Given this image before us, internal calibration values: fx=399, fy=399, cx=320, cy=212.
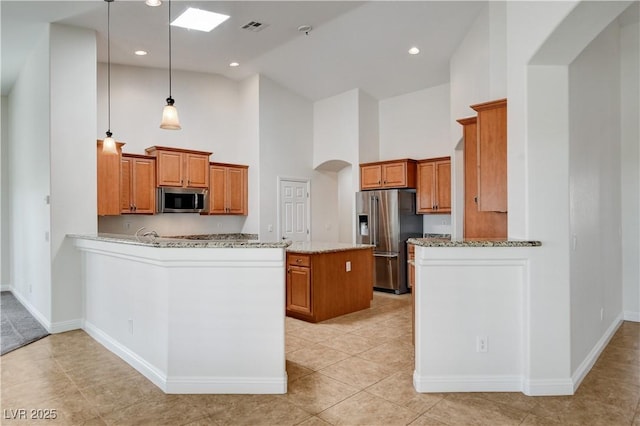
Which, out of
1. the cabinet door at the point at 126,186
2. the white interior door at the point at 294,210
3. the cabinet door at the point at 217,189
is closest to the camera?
the cabinet door at the point at 126,186

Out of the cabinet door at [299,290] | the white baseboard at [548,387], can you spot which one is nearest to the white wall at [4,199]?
the cabinet door at [299,290]

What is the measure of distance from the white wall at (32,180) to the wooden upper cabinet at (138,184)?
1107 millimetres

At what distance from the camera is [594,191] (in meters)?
3.57

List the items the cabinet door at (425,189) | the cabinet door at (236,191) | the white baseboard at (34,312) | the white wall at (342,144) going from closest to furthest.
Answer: the white baseboard at (34,312) < the cabinet door at (425,189) < the cabinet door at (236,191) < the white wall at (342,144)

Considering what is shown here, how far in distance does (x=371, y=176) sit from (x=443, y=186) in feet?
4.29

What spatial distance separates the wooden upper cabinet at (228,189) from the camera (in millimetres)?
6934

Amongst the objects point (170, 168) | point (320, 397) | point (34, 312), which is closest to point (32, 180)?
point (34, 312)

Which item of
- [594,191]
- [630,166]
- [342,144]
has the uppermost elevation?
[342,144]

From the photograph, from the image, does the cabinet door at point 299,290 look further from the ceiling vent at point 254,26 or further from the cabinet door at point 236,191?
the ceiling vent at point 254,26

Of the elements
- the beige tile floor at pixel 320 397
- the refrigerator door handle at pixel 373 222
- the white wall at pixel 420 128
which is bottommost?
the beige tile floor at pixel 320 397

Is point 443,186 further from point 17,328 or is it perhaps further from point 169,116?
point 17,328

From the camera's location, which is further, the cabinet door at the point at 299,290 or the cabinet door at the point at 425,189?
the cabinet door at the point at 425,189

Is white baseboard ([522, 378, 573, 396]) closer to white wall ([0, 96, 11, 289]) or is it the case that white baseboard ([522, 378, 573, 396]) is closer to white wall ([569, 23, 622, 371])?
white wall ([569, 23, 622, 371])

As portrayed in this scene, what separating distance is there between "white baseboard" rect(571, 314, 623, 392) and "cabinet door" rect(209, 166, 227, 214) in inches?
218
